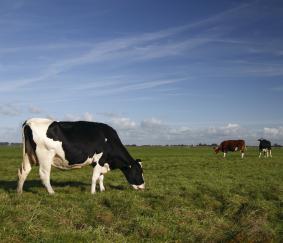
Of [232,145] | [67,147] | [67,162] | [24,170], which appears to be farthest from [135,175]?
[232,145]

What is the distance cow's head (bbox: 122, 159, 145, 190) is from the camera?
15.0 meters

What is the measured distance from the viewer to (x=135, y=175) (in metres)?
15.1

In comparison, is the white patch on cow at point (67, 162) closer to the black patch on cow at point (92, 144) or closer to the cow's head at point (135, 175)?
the black patch on cow at point (92, 144)

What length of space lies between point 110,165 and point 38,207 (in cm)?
499

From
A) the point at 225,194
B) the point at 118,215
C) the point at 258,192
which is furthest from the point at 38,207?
the point at 258,192

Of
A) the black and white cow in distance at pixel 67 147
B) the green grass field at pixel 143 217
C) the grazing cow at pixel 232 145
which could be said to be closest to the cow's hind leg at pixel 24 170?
the black and white cow in distance at pixel 67 147

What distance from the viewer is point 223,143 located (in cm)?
4844

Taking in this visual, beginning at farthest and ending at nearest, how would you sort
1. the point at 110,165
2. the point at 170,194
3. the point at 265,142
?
the point at 265,142
the point at 110,165
the point at 170,194

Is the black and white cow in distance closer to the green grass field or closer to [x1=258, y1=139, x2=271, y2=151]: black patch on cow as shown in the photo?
the green grass field

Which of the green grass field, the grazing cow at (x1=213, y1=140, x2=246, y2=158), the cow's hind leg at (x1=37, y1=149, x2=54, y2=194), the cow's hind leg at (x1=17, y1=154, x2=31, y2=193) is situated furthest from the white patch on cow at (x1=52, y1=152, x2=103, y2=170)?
the grazing cow at (x1=213, y1=140, x2=246, y2=158)

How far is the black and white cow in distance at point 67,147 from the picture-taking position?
12891 mm

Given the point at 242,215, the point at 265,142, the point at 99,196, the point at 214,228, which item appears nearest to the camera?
the point at 214,228

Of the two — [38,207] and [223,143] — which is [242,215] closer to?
[38,207]

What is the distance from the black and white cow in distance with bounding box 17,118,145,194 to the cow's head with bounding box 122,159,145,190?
662 millimetres
